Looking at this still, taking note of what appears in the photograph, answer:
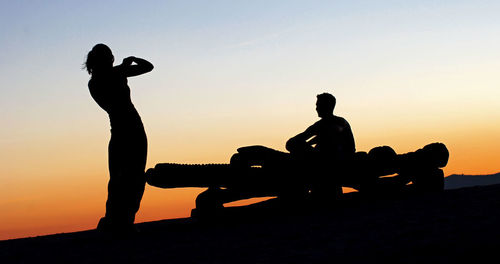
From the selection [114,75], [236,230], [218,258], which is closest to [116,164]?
[114,75]

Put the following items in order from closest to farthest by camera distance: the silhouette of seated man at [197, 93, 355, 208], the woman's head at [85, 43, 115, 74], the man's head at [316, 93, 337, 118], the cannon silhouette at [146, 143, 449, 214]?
the woman's head at [85, 43, 115, 74], the cannon silhouette at [146, 143, 449, 214], the silhouette of seated man at [197, 93, 355, 208], the man's head at [316, 93, 337, 118]

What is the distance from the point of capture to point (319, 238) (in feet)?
23.5

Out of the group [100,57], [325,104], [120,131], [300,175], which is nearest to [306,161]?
[300,175]

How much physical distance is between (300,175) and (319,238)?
2.88 m

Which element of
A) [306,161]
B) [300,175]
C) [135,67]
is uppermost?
[135,67]

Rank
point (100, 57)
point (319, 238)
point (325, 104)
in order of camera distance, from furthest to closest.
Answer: point (325, 104), point (100, 57), point (319, 238)

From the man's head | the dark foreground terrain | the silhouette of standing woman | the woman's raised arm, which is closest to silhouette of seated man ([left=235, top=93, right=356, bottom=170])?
the man's head

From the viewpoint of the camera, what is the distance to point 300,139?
9.95 metres

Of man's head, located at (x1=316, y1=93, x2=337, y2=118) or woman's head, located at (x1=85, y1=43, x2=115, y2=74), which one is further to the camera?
man's head, located at (x1=316, y1=93, x2=337, y2=118)

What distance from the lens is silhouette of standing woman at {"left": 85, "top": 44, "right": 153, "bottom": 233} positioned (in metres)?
8.55

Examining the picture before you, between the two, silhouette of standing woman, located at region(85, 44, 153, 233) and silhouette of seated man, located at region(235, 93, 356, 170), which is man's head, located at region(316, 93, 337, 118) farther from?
silhouette of standing woman, located at region(85, 44, 153, 233)

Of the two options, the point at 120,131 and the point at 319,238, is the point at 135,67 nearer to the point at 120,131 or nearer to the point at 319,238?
the point at 120,131

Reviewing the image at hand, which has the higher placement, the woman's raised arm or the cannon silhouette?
the woman's raised arm

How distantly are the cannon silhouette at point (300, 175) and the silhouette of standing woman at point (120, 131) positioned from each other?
32 centimetres
